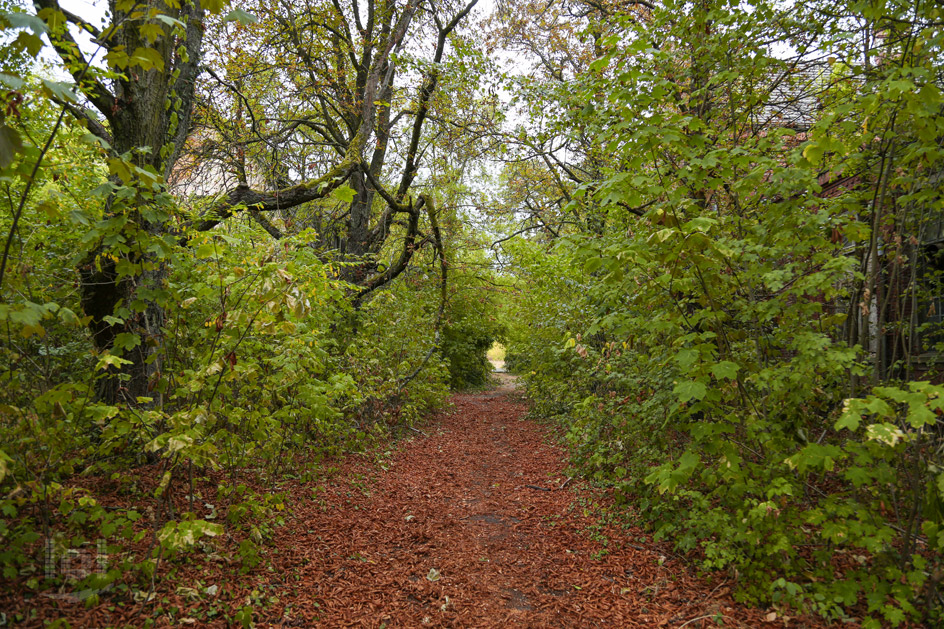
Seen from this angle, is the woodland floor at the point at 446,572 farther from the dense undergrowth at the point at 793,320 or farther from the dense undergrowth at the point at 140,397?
the dense undergrowth at the point at 793,320

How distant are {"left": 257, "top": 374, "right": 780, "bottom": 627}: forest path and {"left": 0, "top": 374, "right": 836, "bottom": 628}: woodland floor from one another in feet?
0.04

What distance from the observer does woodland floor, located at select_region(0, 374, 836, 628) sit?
312cm

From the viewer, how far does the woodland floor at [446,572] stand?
3121mm

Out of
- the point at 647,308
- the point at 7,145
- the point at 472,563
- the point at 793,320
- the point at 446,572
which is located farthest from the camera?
the point at 647,308

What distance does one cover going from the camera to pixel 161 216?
2861 mm

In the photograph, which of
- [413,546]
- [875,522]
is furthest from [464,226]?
[875,522]

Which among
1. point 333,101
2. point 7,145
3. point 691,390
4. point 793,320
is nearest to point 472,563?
point 691,390

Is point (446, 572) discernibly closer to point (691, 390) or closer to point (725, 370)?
point (691, 390)

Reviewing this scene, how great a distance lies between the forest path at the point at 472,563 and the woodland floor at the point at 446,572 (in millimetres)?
12

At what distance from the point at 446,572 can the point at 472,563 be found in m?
0.28

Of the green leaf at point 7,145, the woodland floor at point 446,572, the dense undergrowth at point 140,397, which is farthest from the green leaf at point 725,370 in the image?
the green leaf at point 7,145

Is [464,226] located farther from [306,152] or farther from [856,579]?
[856,579]

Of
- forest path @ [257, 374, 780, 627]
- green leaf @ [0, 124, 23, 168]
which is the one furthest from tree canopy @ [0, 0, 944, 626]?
forest path @ [257, 374, 780, 627]

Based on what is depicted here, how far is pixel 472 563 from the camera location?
13.2 feet
